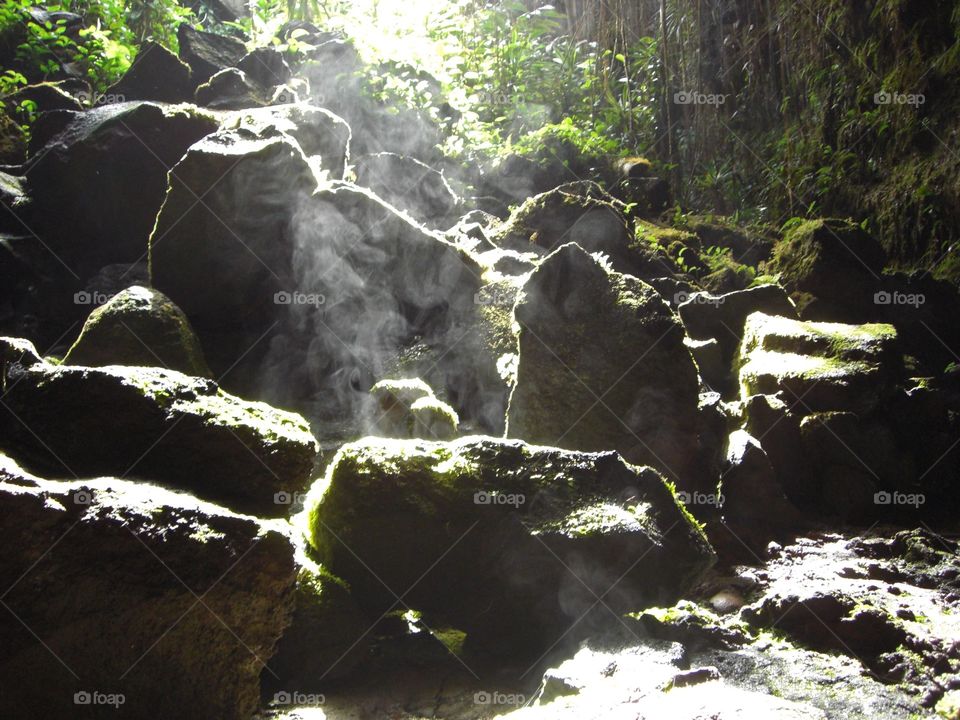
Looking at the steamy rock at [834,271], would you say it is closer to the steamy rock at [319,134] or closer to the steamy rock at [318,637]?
the steamy rock at [319,134]

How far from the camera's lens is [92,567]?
113 inches

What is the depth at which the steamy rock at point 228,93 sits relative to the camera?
10555 millimetres

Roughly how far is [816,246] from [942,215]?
222 cm

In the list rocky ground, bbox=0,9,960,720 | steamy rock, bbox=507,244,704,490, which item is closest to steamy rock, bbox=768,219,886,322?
rocky ground, bbox=0,9,960,720

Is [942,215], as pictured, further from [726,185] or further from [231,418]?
[231,418]

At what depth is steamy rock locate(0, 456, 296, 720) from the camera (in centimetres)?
279

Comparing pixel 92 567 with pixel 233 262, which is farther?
pixel 233 262

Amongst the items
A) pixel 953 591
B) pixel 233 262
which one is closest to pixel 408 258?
pixel 233 262

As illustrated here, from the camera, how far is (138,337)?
588 cm

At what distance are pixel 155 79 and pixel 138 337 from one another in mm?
6678

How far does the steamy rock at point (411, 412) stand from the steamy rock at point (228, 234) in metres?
1.55

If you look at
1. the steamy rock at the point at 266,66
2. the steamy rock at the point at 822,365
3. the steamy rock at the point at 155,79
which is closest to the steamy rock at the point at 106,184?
the steamy rock at the point at 155,79

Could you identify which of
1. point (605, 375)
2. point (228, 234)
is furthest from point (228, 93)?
point (605, 375)

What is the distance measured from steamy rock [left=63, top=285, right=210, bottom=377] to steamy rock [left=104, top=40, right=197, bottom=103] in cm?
594
